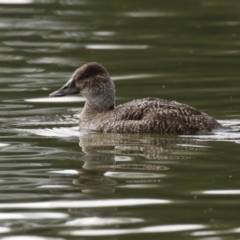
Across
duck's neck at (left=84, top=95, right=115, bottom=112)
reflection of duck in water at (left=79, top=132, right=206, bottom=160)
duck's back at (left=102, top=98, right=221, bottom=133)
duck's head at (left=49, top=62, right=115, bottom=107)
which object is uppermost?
duck's head at (left=49, top=62, right=115, bottom=107)

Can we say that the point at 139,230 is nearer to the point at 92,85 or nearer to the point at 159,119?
the point at 159,119

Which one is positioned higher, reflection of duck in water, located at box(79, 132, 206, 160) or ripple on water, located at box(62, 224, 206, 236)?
reflection of duck in water, located at box(79, 132, 206, 160)

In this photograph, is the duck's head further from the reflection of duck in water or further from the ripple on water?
the ripple on water

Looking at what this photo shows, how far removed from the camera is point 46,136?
42.9ft

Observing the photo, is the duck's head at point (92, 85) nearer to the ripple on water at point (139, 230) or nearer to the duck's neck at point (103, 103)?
the duck's neck at point (103, 103)

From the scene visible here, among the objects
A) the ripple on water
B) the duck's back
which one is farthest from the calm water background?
the duck's back

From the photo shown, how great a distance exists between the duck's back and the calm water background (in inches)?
7.5

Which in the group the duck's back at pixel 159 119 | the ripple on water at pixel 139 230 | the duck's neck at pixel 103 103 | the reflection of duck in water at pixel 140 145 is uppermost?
the duck's neck at pixel 103 103

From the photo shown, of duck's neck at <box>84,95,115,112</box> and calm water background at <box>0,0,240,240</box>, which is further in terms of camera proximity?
duck's neck at <box>84,95,115,112</box>

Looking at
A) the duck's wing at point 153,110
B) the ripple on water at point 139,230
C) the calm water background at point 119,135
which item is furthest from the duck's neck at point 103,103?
the ripple on water at point 139,230

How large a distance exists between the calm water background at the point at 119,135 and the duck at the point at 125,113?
0.65ft

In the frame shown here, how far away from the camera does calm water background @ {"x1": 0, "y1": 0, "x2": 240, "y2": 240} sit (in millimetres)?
9008

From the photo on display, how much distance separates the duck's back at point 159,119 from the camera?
42.3 feet

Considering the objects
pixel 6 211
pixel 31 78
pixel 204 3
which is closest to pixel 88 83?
pixel 31 78
